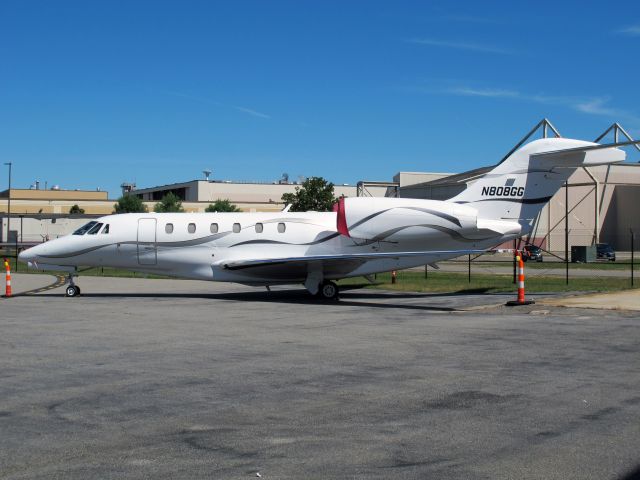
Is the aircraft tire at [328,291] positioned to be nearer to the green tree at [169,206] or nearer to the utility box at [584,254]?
the utility box at [584,254]

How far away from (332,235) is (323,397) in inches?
637

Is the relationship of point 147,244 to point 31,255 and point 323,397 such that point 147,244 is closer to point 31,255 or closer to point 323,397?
point 31,255

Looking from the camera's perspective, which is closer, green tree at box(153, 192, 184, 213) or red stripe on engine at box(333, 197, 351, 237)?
red stripe on engine at box(333, 197, 351, 237)

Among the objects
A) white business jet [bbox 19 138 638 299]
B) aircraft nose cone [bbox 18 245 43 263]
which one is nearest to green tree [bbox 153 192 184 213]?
aircraft nose cone [bbox 18 245 43 263]

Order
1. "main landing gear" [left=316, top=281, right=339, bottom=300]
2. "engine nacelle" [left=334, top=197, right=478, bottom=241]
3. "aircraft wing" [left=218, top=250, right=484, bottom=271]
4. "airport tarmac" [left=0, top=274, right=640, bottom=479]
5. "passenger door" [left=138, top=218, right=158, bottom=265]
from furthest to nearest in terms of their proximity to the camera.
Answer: "passenger door" [left=138, top=218, right=158, bottom=265] → "main landing gear" [left=316, top=281, right=339, bottom=300] → "engine nacelle" [left=334, top=197, right=478, bottom=241] → "aircraft wing" [left=218, top=250, right=484, bottom=271] → "airport tarmac" [left=0, top=274, right=640, bottom=479]

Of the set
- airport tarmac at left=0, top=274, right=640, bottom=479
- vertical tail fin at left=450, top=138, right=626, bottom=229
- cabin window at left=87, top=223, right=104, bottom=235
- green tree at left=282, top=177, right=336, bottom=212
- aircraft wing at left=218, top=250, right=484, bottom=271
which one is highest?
green tree at left=282, top=177, right=336, bottom=212

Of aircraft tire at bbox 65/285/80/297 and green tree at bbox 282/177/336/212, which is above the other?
green tree at bbox 282/177/336/212

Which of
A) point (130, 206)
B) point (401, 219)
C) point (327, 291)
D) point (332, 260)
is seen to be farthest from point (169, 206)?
point (401, 219)

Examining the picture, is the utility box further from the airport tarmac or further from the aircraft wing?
the airport tarmac

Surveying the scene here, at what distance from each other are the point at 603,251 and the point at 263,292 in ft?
148

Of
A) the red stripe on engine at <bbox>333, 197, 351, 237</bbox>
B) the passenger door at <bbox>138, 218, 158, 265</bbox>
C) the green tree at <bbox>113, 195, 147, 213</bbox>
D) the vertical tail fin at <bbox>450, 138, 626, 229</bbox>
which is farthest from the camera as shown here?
the green tree at <bbox>113, 195, 147, 213</bbox>

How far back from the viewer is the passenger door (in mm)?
25938

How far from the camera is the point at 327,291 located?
25.0 m

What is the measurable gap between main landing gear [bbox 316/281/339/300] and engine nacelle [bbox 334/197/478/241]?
1.78 metres
